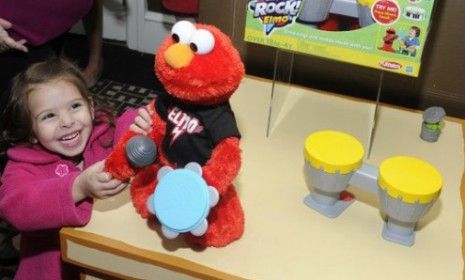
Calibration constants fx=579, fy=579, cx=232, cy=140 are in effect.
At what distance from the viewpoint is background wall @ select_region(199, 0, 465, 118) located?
967 mm

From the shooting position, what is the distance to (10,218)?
27.4 inches

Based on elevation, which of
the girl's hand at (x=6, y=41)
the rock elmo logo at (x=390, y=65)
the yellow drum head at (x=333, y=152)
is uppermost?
the rock elmo logo at (x=390, y=65)

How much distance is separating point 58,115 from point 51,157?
60 mm

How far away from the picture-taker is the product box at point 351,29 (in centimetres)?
71

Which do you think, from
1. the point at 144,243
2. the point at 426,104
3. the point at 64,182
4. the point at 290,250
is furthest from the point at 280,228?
the point at 426,104

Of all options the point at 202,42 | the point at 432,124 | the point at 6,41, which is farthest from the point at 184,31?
the point at 6,41

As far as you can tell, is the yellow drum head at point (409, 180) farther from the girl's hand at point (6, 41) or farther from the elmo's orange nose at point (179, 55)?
the girl's hand at point (6, 41)

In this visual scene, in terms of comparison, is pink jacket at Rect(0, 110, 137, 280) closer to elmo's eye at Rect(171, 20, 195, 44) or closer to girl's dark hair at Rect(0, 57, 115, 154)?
girl's dark hair at Rect(0, 57, 115, 154)

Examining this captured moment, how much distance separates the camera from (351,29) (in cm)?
75

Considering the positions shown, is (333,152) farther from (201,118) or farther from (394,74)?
(394,74)

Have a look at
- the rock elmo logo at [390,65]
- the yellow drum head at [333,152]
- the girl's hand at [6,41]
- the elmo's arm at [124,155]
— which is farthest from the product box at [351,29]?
the girl's hand at [6,41]

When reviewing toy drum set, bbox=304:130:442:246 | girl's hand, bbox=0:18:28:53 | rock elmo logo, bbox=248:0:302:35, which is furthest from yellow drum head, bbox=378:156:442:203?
girl's hand, bbox=0:18:28:53

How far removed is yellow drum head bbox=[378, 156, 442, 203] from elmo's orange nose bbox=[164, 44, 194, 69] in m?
0.26

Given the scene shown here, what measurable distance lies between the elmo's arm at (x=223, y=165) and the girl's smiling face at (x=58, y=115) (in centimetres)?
26
